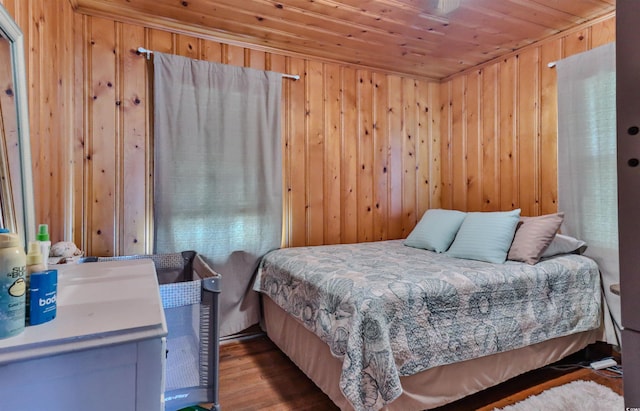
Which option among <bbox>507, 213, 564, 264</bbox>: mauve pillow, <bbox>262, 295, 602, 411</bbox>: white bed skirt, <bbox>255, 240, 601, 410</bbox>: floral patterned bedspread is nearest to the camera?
<bbox>255, 240, 601, 410</bbox>: floral patterned bedspread

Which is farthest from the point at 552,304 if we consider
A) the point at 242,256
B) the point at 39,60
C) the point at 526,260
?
the point at 39,60

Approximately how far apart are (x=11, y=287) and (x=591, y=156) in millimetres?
3024

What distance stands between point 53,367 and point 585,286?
2639 millimetres

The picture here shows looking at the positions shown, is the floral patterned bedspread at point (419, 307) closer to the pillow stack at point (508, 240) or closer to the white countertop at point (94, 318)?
the pillow stack at point (508, 240)

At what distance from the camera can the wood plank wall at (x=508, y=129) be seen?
2.63m

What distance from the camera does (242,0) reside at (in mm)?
2115

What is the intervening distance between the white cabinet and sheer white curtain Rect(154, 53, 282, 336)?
168 centimetres

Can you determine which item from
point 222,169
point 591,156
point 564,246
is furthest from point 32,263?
point 591,156

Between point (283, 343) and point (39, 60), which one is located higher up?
point (39, 60)

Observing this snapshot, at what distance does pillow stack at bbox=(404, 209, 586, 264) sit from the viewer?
2154mm

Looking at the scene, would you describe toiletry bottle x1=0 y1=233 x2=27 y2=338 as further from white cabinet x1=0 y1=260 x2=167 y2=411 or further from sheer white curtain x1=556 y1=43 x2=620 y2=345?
sheer white curtain x1=556 y1=43 x2=620 y2=345

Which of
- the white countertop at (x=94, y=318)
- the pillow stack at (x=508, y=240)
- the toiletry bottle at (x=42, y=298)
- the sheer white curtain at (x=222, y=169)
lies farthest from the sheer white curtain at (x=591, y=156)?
the toiletry bottle at (x=42, y=298)

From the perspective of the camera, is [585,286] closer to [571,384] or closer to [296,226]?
[571,384]

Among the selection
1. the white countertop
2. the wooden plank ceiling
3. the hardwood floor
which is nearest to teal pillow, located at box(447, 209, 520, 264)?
the hardwood floor
